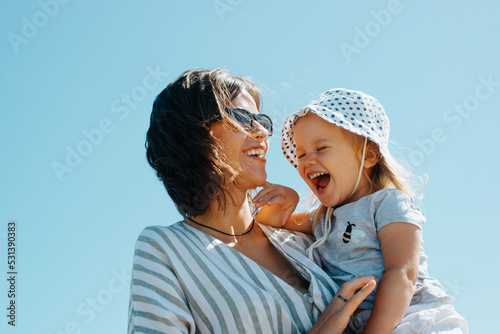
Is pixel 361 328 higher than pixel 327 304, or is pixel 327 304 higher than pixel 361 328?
pixel 327 304

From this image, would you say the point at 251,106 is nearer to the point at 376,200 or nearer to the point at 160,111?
the point at 160,111

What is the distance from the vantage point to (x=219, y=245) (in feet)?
10.7

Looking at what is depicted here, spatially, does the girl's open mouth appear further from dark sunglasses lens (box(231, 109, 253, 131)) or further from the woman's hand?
the woman's hand

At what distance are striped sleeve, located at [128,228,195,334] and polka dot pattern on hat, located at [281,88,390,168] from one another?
1449 mm

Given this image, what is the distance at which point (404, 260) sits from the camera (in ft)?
9.56

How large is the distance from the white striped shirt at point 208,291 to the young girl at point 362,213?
30 centimetres

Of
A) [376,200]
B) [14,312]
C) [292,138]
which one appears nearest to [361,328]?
[376,200]

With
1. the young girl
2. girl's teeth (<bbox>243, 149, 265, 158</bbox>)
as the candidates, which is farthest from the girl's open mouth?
girl's teeth (<bbox>243, 149, 265, 158</bbox>)

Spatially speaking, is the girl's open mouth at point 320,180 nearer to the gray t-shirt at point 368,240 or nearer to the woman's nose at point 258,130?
the gray t-shirt at point 368,240

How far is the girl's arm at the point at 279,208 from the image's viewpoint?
12.4 feet

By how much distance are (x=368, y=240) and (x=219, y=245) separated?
3.13ft

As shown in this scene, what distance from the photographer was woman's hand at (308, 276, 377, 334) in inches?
109

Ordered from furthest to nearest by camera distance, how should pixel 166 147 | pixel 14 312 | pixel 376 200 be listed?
Result: pixel 14 312 < pixel 166 147 < pixel 376 200

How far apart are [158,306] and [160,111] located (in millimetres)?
1518
